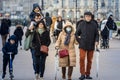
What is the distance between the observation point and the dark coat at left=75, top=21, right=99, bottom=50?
2089 centimetres

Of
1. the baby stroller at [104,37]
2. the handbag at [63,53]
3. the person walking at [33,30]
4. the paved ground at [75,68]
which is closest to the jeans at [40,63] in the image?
the person walking at [33,30]

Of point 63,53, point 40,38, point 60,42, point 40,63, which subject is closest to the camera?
point 40,63

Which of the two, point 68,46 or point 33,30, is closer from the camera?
point 33,30

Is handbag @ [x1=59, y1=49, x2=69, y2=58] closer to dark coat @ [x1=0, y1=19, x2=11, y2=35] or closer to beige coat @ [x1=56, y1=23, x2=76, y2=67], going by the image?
beige coat @ [x1=56, y1=23, x2=76, y2=67]

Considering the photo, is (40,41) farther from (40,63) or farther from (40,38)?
(40,63)

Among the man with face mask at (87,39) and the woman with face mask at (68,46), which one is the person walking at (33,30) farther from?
the man with face mask at (87,39)

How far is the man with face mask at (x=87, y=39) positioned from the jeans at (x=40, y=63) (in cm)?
156

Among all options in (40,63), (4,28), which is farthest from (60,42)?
(4,28)

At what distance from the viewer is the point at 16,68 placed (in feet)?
79.5

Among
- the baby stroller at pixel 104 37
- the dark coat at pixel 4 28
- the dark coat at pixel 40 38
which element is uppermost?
the dark coat at pixel 40 38

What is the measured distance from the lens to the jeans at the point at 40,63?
1966cm

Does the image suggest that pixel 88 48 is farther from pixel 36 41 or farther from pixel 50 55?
pixel 50 55

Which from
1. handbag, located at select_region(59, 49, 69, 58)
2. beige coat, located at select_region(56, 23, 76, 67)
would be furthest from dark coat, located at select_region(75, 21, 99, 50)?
handbag, located at select_region(59, 49, 69, 58)

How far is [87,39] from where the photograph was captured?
20953 mm
